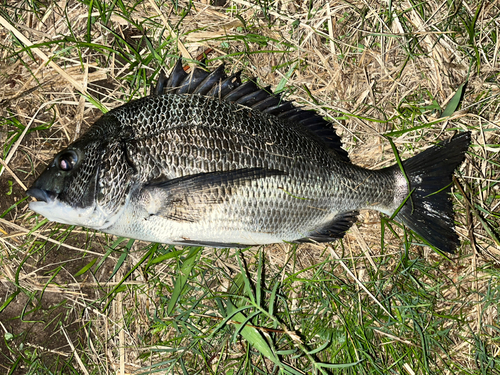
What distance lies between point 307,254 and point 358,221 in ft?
1.78

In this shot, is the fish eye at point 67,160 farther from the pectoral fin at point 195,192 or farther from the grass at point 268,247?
the grass at point 268,247

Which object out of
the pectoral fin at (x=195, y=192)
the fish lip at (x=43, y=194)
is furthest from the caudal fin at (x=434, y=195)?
the fish lip at (x=43, y=194)

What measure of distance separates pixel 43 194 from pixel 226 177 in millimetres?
1295

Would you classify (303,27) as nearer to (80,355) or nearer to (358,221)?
(358,221)

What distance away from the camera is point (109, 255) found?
3.38 metres

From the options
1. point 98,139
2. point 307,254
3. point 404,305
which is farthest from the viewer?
point 307,254

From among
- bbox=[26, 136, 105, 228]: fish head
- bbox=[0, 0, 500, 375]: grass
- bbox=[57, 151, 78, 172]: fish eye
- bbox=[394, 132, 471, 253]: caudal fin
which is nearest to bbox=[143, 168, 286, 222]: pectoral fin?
bbox=[26, 136, 105, 228]: fish head

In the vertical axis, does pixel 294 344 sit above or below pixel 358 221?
below

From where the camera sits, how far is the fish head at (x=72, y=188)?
8.38 feet

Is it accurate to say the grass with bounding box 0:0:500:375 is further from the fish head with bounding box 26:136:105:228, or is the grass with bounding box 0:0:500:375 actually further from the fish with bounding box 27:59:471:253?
the fish head with bounding box 26:136:105:228

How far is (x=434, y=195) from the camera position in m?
2.96

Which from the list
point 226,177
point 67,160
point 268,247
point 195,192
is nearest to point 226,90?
point 226,177

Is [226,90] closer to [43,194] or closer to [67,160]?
[67,160]

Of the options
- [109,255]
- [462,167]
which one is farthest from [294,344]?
[462,167]
